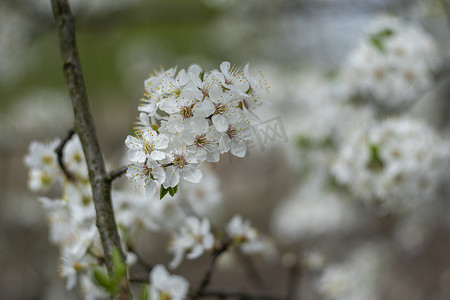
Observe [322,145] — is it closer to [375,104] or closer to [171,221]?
[375,104]

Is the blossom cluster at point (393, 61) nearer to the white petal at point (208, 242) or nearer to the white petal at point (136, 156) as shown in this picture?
the white petal at point (208, 242)

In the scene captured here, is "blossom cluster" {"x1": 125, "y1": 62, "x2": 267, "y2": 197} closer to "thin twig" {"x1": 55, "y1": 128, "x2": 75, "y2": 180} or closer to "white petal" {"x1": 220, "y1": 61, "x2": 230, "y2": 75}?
"white petal" {"x1": 220, "y1": 61, "x2": 230, "y2": 75}

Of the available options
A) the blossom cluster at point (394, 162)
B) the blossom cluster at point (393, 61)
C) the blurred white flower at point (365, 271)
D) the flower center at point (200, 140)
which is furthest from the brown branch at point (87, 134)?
the blurred white flower at point (365, 271)

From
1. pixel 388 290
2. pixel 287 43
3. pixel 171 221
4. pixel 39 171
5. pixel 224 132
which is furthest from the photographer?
pixel 287 43

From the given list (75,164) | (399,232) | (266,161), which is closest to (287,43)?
(266,161)

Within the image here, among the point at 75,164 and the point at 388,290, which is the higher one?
the point at 388,290

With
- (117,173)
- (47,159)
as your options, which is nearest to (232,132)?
(117,173)

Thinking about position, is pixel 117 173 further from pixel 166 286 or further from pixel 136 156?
pixel 166 286

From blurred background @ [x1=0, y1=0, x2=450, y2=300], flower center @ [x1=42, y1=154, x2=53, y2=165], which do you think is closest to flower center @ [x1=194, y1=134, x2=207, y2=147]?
flower center @ [x1=42, y1=154, x2=53, y2=165]
